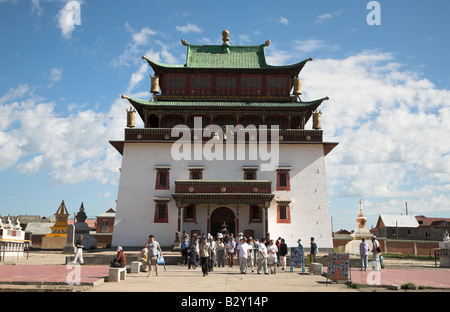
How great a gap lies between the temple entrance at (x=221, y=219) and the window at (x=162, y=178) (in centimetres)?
460

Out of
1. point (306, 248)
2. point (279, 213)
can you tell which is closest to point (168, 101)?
point (279, 213)

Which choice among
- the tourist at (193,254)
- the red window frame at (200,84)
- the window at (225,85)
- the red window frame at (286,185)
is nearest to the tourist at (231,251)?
the tourist at (193,254)

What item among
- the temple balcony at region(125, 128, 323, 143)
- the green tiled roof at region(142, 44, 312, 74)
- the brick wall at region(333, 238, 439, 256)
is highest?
the green tiled roof at region(142, 44, 312, 74)

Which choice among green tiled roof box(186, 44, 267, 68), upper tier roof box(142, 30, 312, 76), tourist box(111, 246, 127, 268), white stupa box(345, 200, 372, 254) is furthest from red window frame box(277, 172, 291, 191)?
tourist box(111, 246, 127, 268)

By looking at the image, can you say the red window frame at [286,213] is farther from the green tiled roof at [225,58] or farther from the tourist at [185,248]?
the green tiled roof at [225,58]

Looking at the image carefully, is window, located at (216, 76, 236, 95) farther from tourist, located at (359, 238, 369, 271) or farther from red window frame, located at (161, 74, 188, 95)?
tourist, located at (359, 238, 369, 271)

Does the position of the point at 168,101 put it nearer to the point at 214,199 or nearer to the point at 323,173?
the point at 214,199

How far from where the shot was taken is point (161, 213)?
34.8 metres

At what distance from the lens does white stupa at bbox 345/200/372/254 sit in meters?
30.2

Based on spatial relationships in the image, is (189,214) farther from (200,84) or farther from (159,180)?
(200,84)

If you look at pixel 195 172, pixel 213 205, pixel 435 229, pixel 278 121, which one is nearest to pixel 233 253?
pixel 213 205

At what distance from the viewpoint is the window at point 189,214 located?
34750 millimetres

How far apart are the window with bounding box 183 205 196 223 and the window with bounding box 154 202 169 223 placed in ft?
4.85
